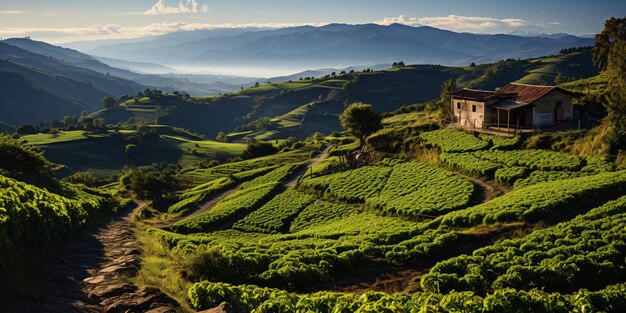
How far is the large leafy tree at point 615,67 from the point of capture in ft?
158

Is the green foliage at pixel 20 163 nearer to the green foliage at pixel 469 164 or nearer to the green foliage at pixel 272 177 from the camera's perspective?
the green foliage at pixel 272 177

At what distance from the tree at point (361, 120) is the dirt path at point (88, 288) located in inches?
2347

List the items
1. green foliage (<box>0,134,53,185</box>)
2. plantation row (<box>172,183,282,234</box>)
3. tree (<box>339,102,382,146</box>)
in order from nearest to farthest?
green foliage (<box>0,134,53,185</box>) → plantation row (<box>172,183,282,234</box>) → tree (<box>339,102,382,146</box>)

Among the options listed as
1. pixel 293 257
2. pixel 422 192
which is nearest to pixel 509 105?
pixel 422 192

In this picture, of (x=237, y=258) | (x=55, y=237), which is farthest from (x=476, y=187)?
(x=55, y=237)

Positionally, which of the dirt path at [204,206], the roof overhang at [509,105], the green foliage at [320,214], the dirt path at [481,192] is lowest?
the dirt path at [204,206]

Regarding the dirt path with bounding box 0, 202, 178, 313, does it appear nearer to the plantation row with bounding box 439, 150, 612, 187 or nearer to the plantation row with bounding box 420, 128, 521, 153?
the plantation row with bounding box 439, 150, 612, 187

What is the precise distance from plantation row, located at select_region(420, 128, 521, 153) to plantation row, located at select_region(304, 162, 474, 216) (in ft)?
14.9

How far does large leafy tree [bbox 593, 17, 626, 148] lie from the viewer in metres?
48.2

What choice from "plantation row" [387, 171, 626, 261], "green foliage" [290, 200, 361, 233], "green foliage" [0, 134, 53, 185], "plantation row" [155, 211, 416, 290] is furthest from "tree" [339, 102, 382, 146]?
"plantation row" [387, 171, 626, 261]

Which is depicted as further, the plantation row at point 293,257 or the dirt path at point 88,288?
the plantation row at point 293,257

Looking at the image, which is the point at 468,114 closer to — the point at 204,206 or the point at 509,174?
the point at 509,174

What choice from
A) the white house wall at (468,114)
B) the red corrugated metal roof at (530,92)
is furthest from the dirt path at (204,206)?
the red corrugated metal roof at (530,92)

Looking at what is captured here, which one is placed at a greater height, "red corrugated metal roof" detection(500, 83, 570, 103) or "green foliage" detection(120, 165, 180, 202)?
"red corrugated metal roof" detection(500, 83, 570, 103)
